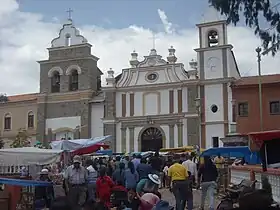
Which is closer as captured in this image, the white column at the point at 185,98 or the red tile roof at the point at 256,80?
the red tile roof at the point at 256,80

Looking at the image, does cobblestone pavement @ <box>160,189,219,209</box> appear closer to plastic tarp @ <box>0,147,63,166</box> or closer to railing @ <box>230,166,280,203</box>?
railing @ <box>230,166,280,203</box>

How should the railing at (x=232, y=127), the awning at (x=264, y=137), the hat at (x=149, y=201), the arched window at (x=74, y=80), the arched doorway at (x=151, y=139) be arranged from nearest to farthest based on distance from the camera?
1. the hat at (x=149, y=201)
2. the awning at (x=264, y=137)
3. the railing at (x=232, y=127)
4. the arched doorway at (x=151, y=139)
5. the arched window at (x=74, y=80)

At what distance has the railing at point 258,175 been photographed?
10.4 meters

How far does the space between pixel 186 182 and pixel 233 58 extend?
27.8 meters

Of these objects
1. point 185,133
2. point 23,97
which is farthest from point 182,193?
point 23,97

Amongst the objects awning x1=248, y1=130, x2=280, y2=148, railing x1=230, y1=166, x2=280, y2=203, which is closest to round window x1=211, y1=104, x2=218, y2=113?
railing x1=230, y1=166, x2=280, y2=203

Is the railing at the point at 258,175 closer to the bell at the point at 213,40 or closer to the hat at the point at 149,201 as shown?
the hat at the point at 149,201

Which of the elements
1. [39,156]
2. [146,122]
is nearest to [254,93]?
[146,122]

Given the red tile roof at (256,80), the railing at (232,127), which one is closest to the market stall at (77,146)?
the railing at (232,127)

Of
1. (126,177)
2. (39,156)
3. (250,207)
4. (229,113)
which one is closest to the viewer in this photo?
(250,207)

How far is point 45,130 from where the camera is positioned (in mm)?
43312

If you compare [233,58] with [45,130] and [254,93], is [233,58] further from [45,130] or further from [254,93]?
[45,130]

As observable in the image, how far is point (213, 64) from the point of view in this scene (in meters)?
39.0

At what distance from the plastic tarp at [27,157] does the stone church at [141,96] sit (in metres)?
22.2
